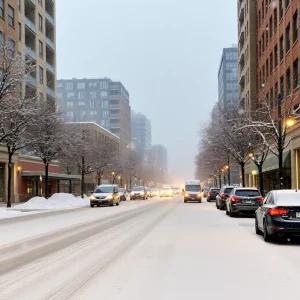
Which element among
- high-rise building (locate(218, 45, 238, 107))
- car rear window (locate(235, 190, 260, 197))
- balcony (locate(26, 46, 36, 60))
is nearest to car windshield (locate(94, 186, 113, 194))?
car rear window (locate(235, 190, 260, 197))

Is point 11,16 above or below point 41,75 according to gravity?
above

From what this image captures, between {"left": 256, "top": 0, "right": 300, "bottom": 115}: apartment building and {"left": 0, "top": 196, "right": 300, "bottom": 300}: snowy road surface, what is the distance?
25.0m

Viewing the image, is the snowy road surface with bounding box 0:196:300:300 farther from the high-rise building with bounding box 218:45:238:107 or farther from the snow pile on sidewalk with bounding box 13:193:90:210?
the high-rise building with bounding box 218:45:238:107

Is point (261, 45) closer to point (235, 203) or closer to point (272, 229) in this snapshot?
point (235, 203)

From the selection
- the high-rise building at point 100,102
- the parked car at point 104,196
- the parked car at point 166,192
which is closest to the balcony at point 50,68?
the parked car at point 166,192

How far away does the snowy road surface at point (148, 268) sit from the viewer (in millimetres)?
7047

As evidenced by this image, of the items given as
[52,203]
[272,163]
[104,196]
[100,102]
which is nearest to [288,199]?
[104,196]

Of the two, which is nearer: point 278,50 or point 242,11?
point 278,50

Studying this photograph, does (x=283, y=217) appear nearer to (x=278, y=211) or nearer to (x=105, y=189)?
(x=278, y=211)

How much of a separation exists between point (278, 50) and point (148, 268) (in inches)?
1621

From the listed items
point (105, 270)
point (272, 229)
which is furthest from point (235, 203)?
point (105, 270)

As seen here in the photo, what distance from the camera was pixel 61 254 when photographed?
1118 cm

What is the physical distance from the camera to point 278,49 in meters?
46.4

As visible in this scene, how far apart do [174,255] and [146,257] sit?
690 mm
